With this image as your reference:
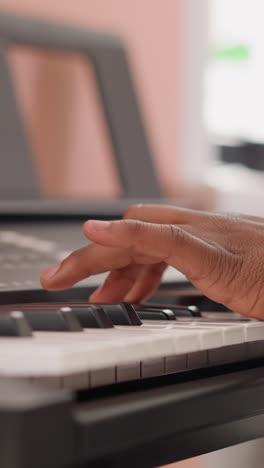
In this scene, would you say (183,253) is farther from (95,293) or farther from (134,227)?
(95,293)

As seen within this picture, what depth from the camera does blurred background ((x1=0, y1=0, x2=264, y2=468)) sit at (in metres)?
2.03

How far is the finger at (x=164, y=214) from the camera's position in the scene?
880 millimetres

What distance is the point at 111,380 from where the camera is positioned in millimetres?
583

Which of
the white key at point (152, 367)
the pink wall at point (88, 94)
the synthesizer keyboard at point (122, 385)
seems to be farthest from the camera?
the pink wall at point (88, 94)

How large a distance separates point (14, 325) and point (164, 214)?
0.34m

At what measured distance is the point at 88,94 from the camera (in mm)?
2127

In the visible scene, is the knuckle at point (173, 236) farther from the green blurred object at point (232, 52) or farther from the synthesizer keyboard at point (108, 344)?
the green blurred object at point (232, 52)

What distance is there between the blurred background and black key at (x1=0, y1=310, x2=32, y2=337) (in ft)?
4.21

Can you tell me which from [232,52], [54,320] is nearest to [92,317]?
[54,320]

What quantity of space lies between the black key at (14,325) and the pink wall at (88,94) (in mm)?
1352

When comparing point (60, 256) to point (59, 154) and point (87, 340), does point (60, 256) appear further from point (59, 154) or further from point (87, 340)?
point (59, 154)

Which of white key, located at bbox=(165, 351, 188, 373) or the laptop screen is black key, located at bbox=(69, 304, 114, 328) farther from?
the laptop screen

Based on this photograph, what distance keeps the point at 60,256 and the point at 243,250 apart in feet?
0.86

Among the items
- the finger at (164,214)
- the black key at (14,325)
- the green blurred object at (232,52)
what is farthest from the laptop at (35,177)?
the green blurred object at (232,52)
